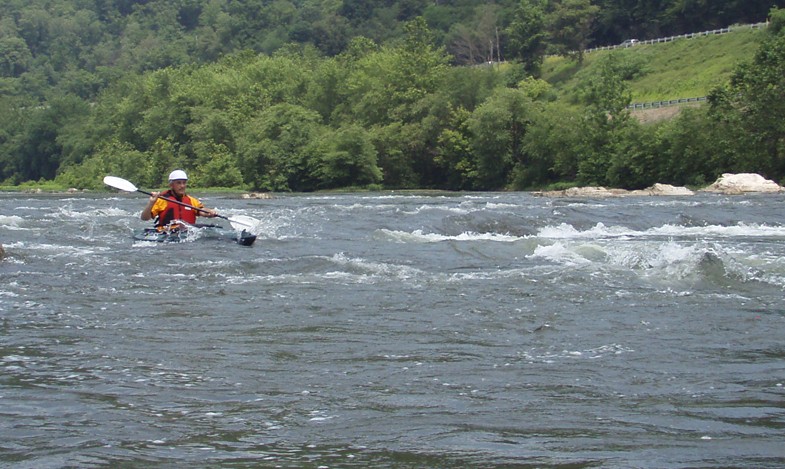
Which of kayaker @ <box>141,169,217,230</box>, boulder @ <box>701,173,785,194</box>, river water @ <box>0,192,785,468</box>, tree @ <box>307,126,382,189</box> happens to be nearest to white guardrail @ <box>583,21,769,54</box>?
tree @ <box>307,126,382,189</box>

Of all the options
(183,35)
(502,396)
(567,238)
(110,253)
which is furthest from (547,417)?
(183,35)

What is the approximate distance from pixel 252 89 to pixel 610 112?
31446 mm

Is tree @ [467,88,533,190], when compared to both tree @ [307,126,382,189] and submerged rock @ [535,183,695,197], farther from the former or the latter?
submerged rock @ [535,183,695,197]

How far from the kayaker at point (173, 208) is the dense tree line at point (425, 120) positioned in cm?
3232

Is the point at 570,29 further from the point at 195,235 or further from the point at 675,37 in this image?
the point at 195,235

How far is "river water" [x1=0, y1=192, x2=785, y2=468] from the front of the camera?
617 cm

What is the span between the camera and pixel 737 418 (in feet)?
21.9

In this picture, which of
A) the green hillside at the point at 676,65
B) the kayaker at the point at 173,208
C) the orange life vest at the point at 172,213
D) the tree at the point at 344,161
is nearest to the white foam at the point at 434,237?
the kayaker at the point at 173,208

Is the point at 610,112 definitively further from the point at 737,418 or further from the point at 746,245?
the point at 737,418

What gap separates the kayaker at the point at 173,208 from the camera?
17.8m

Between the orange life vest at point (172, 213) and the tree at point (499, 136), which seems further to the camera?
the tree at point (499, 136)

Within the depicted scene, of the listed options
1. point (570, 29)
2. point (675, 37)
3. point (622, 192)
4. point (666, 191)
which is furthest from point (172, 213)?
point (570, 29)

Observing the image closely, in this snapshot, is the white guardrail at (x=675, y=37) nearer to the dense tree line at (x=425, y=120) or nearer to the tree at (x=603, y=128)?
the dense tree line at (x=425, y=120)

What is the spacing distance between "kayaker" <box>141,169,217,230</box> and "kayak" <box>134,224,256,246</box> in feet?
0.56
